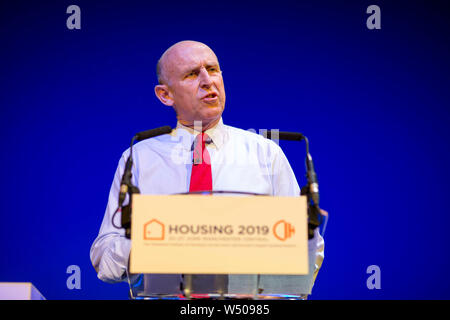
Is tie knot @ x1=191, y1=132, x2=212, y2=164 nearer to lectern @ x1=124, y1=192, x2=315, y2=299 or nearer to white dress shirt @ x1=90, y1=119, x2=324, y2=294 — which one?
white dress shirt @ x1=90, y1=119, x2=324, y2=294

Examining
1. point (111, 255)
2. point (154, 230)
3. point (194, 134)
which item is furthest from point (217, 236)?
point (194, 134)

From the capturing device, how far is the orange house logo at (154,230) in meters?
1.35

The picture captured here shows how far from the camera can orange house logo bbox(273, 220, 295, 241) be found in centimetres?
137

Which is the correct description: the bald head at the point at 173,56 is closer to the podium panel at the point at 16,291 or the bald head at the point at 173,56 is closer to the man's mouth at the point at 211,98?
the man's mouth at the point at 211,98

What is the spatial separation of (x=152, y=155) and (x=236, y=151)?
377 millimetres

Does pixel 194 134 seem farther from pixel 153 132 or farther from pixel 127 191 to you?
pixel 127 191

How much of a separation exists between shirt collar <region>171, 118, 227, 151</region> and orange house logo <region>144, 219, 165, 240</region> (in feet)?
3.30

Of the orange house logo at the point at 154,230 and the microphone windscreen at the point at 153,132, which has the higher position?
the microphone windscreen at the point at 153,132

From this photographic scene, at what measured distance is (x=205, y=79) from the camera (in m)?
2.38

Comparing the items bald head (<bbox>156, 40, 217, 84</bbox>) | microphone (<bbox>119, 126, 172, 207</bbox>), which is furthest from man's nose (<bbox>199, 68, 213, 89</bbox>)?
microphone (<bbox>119, 126, 172, 207</bbox>)

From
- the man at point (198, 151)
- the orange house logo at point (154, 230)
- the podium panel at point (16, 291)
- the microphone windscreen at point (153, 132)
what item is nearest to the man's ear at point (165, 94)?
the man at point (198, 151)

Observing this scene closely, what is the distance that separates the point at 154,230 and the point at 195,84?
1169mm
